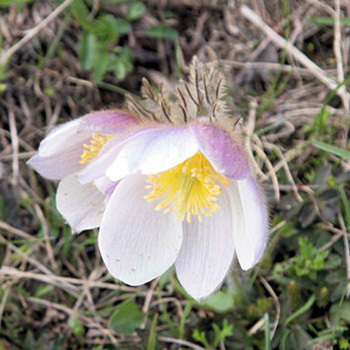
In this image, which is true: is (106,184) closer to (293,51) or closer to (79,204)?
(79,204)

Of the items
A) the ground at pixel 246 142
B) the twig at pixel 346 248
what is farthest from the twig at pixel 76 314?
the twig at pixel 346 248

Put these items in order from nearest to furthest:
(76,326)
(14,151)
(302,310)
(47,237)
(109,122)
→ (109,122) → (302,310) → (76,326) → (47,237) → (14,151)

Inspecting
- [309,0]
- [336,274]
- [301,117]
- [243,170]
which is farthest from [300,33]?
[243,170]

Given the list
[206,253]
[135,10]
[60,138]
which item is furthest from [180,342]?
[135,10]

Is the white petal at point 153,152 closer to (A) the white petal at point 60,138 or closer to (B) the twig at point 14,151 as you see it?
(A) the white petal at point 60,138

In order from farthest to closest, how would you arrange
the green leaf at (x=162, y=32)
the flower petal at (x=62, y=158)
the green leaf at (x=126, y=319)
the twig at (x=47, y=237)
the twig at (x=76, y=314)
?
the green leaf at (x=162, y=32) < the twig at (x=47, y=237) < the twig at (x=76, y=314) < the green leaf at (x=126, y=319) < the flower petal at (x=62, y=158)

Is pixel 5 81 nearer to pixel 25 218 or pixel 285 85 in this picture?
pixel 25 218
